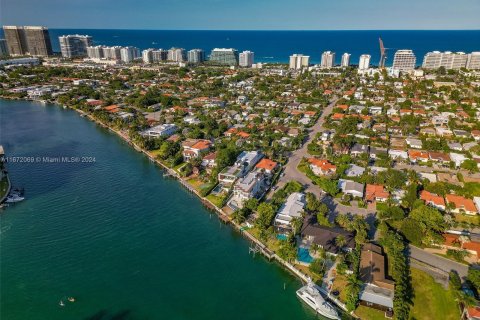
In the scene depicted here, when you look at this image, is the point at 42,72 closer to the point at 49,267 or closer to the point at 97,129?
the point at 97,129

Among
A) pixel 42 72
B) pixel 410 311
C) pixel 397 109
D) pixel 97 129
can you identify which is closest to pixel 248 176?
pixel 410 311

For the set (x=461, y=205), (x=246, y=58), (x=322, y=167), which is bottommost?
(x=461, y=205)

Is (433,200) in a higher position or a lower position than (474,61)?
lower

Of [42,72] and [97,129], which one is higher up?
[42,72]

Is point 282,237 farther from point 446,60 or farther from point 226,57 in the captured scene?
point 226,57

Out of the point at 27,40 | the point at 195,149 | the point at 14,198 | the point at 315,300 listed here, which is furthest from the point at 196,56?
the point at 315,300
